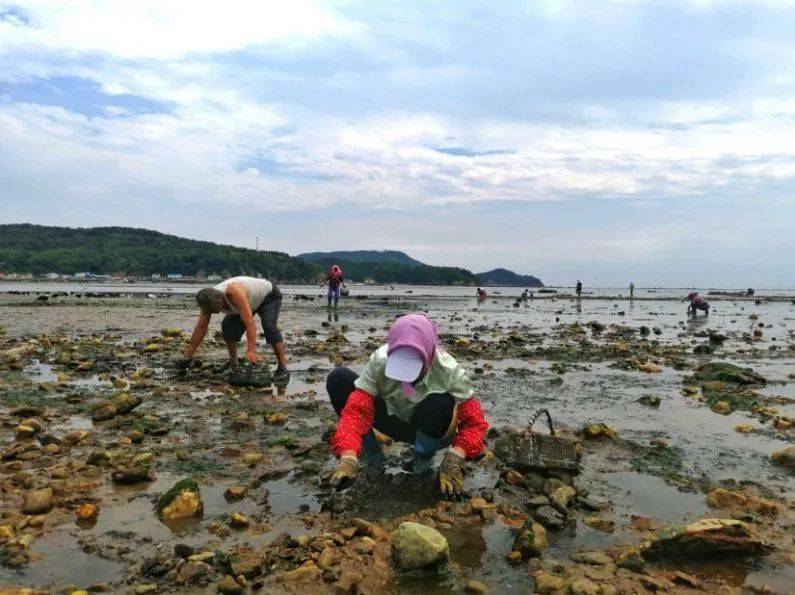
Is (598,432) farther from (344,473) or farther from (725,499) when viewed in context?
(344,473)

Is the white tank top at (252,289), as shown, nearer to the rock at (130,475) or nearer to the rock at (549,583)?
the rock at (130,475)

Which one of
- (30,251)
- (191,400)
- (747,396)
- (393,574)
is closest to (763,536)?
(393,574)

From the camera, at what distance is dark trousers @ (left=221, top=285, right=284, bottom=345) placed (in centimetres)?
884

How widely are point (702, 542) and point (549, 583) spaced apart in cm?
105

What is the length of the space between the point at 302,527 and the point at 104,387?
5.74 metres

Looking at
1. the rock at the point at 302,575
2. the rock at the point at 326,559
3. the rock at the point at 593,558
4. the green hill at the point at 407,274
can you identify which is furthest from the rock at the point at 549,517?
the green hill at the point at 407,274

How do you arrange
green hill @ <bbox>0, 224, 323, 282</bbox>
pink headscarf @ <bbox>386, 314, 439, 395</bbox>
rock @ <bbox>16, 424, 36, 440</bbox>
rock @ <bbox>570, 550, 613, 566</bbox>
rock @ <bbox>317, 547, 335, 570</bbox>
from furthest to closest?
green hill @ <bbox>0, 224, 323, 282</bbox>, rock @ <bbox>16, 424, 36, 440</bbox>, pink headscarf @ <bbox>386, 314, 439, 395</bbox>, rock @ <bbox>570, 550, 613, 566</bbox>, rock @ <bbox>317, 547, 335, 570</bbox>

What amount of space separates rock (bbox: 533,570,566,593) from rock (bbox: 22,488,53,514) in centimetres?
320

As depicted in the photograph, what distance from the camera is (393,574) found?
3.19 metres

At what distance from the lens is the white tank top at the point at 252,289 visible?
27.9ft

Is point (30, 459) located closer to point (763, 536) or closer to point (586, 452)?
→ point (586, 452)

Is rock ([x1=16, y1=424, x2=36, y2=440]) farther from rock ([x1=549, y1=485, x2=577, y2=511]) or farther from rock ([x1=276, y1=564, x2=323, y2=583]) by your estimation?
rock ([x1=549, y1=485, x2=577, y2=511])

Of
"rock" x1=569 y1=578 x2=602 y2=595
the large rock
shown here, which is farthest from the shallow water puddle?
the large rock

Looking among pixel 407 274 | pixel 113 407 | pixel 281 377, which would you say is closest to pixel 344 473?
pixel 113 407
